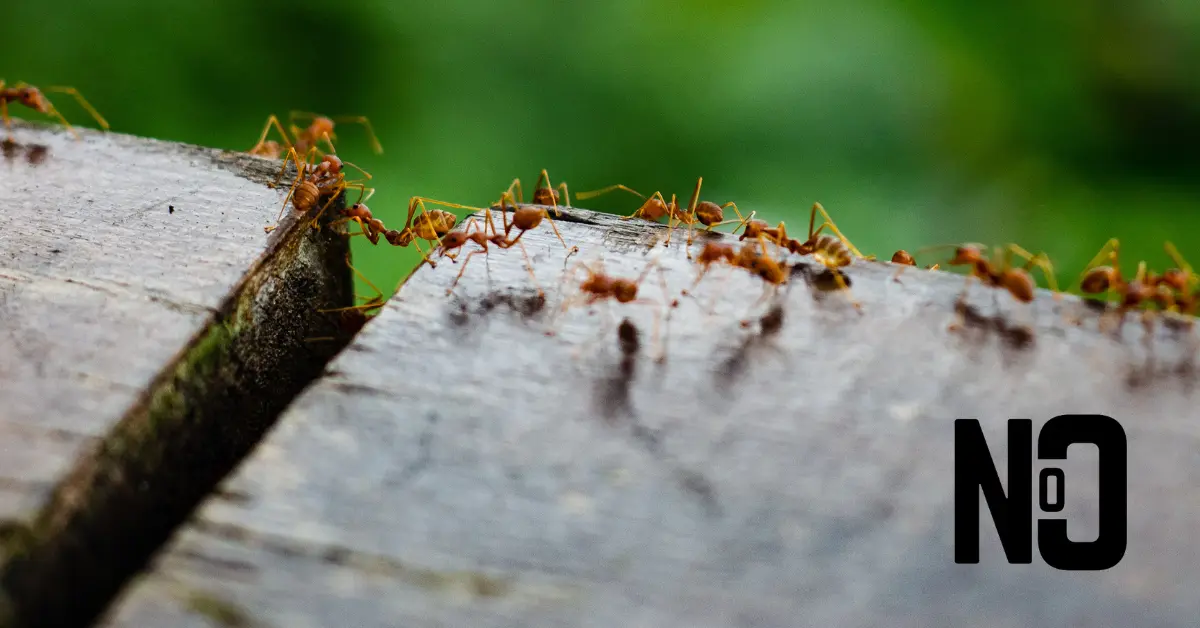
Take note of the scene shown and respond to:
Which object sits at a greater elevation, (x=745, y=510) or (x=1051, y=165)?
(x=1051, y=165)

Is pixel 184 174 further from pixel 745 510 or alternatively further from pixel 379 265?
pixel 379 265

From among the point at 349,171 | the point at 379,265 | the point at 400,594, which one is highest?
the point at 349,171

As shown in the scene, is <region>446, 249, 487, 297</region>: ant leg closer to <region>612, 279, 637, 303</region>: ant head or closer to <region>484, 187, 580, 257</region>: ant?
<region>484, 187, 580, 257</region>: ant

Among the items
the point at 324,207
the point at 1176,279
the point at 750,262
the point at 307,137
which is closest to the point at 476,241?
the point at 324,207

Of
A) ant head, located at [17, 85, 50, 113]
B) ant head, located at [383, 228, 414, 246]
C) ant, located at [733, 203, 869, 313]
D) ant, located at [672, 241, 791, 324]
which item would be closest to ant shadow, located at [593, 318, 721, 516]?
ant, located at [672, 241, 791, 324]

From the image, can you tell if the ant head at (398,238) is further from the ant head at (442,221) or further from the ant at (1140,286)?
the ant at (1140,286)

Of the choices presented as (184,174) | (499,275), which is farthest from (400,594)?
(184,174)

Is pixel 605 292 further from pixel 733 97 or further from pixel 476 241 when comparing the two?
pixel 733 97
